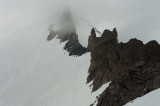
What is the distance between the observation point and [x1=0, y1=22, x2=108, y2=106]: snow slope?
297 ft

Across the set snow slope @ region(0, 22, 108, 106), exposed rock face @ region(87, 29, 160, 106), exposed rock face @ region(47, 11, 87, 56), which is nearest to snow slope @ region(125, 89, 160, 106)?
exposed rock face @ region(87, 29, 160, 106)

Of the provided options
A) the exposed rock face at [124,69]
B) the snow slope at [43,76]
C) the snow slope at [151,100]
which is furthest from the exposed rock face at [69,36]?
the snow slope at [151,100]

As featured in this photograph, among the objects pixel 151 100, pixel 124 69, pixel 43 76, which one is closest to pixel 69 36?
pixel 43 76

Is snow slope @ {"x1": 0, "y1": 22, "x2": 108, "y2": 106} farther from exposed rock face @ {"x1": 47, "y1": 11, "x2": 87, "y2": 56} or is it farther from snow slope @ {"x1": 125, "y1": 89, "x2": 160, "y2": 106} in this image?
snow slope @ {"x1": 125, "y1": 89, "x2": 160, "y2": 106}

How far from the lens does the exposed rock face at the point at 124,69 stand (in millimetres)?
60844

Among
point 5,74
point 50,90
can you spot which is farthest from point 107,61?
point 5,74

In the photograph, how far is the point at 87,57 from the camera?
111 meters

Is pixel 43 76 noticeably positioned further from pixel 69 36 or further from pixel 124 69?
pixel 124 69

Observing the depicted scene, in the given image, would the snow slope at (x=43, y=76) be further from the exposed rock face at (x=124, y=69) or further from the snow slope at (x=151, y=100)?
the snow slope at (x=151, y=100)

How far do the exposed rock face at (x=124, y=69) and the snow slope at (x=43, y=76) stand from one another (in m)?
4.32

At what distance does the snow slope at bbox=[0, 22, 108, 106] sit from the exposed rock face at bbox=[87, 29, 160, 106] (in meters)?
4.32

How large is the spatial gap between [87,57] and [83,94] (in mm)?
27758

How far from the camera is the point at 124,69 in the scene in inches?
2904

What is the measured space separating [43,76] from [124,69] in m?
46.2
